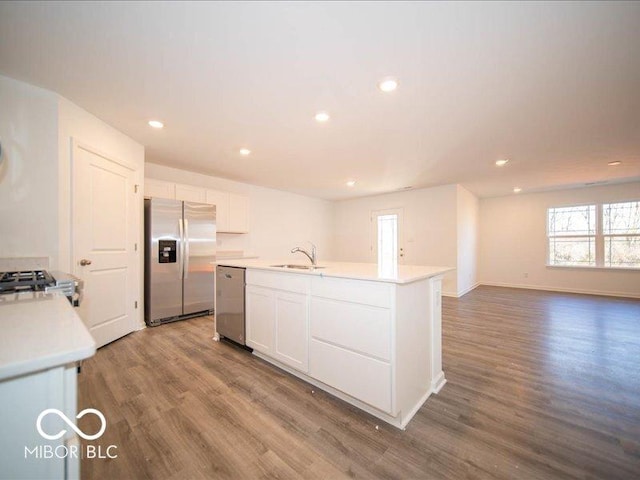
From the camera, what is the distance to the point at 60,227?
235 centimetres

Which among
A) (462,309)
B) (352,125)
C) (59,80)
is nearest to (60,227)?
(59,80)

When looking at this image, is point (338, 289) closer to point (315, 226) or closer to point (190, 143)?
point (190, 143)

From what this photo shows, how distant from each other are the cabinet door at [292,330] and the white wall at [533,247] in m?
6.72

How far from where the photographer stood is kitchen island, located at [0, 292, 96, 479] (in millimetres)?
587

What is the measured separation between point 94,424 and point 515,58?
147 inches

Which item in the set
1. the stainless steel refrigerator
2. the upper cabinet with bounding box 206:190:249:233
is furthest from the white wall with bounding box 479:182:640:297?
the stainless steel refrigerator

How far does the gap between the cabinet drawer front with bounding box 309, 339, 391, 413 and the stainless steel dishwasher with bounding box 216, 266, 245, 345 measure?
3.46 feet

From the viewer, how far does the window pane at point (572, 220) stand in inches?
228

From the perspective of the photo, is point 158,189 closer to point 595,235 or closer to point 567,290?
point 567,290

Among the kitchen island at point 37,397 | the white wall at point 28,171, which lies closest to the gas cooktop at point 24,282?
the white wall at point 28,171

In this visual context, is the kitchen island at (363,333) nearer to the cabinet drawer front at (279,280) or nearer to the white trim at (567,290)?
the cabinet drawer front at (279,280)

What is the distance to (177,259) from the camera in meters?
3.73

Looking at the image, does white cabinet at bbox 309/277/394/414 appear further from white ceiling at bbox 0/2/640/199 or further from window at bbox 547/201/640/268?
window at bbox 547/201/640/268

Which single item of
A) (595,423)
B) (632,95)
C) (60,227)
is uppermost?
(632,95)
